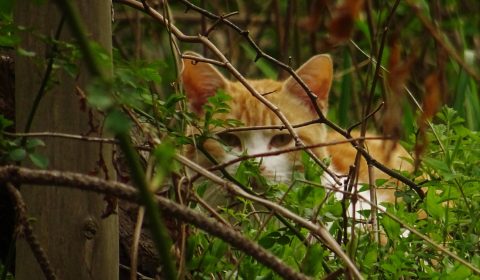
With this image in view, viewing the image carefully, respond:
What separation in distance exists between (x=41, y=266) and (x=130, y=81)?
0.28 metres

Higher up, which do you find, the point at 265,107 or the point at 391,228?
the point at 265,107

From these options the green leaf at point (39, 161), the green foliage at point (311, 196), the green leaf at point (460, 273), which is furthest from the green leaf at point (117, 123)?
the green leaf at point (460, 273)

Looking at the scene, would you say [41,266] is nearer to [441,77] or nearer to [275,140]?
[441,77]

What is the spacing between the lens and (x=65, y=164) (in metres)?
1.45

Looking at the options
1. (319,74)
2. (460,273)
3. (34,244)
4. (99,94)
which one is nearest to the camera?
(99,94)

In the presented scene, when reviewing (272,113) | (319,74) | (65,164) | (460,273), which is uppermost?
(319,74)

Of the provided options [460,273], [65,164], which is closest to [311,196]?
[460,273]

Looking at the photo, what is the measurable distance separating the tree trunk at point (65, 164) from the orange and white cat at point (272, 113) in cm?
163

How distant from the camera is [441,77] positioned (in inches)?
43.3

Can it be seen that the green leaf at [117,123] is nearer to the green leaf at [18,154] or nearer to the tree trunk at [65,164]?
the green leaf at [18,154]

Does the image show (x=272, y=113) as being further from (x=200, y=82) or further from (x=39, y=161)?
(x=39, y=161)

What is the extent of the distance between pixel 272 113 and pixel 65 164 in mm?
1931

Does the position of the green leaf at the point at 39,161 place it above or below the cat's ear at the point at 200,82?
below

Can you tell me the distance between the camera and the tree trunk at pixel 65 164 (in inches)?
56.9
